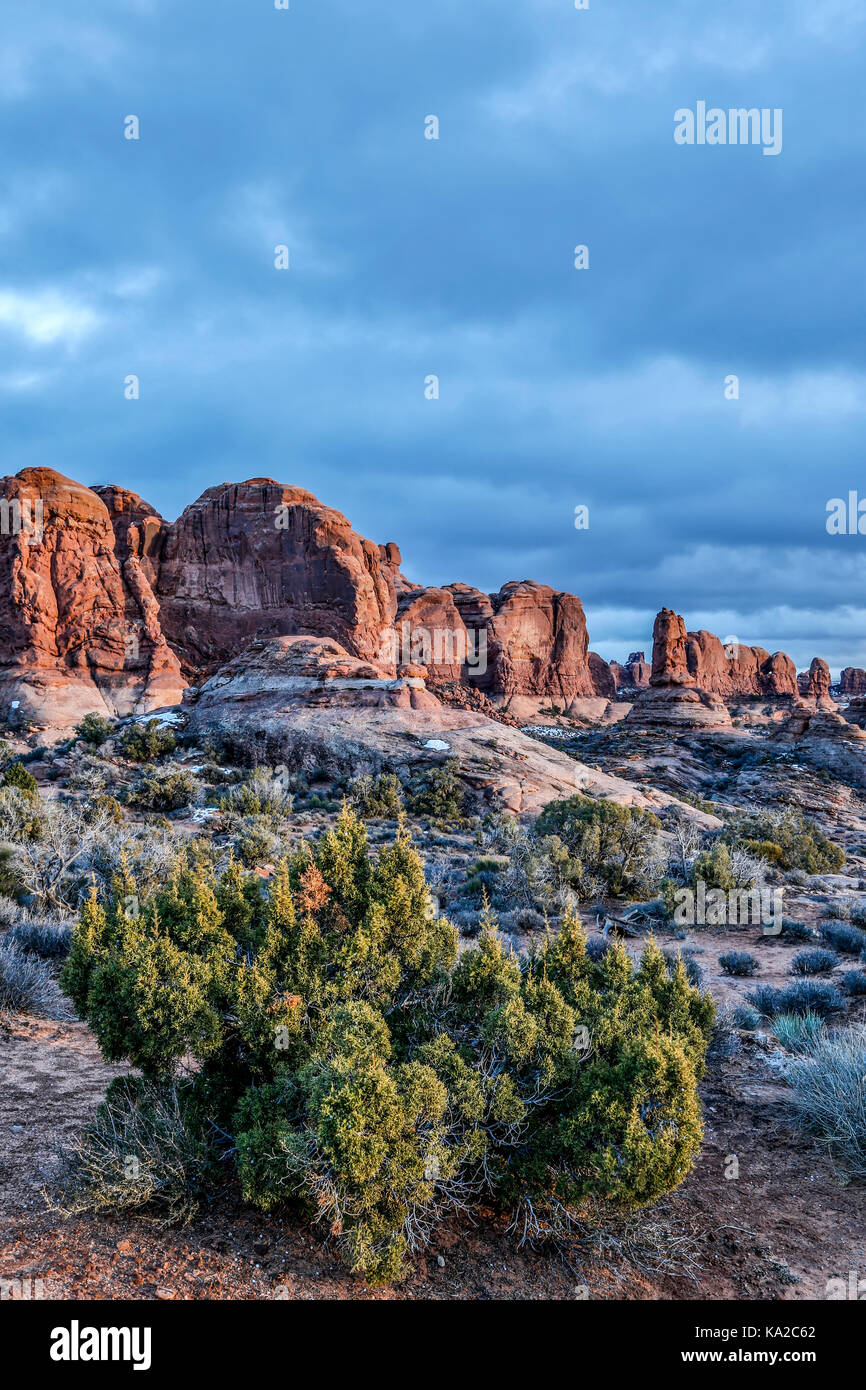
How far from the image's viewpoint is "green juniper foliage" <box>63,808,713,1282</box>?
3.12 meters

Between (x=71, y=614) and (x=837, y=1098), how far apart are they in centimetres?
4207

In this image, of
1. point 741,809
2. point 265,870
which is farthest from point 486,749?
point 265,870

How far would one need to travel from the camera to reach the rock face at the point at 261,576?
159 feet

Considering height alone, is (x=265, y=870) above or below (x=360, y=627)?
below

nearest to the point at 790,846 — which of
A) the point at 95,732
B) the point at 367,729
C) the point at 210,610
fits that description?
the point at 367,729

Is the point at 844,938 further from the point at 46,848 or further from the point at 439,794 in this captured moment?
the point at 439,794

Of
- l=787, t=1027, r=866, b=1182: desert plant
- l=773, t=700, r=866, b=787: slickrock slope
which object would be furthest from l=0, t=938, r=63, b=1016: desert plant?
l=773, t=700, r=866, b=787: slickrock slope

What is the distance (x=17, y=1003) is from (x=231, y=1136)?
4145 mm

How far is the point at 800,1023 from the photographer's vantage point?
6.41 m

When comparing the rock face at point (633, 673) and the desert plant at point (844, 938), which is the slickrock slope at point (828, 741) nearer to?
the desert plant at point (844, 938)

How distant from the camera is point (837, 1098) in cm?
469

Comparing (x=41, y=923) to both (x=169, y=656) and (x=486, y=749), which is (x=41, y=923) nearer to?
(x=486, y=749)

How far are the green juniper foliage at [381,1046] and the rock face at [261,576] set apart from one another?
43.6 meters

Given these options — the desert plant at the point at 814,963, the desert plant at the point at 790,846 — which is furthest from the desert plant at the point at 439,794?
the desert plant at the point at 814,963
